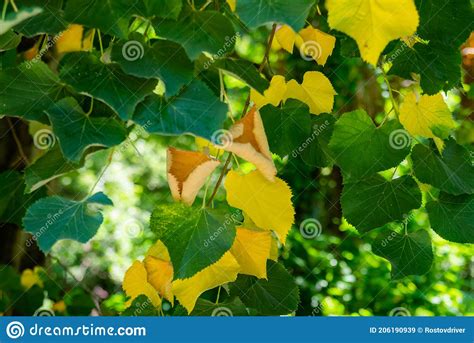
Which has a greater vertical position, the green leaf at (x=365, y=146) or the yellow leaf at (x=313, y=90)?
the yellow leaf at (x=313, y=90)

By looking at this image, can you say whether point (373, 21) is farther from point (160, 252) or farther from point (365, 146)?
point (160, 252)

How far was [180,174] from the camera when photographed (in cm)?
60

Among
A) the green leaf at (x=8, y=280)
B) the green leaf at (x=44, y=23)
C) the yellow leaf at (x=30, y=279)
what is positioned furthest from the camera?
the yellow leaf at (x=30, y=279)

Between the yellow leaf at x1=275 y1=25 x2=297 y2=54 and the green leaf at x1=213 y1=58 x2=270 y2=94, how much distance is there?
0.13m

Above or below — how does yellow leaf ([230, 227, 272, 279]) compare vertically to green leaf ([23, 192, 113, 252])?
below

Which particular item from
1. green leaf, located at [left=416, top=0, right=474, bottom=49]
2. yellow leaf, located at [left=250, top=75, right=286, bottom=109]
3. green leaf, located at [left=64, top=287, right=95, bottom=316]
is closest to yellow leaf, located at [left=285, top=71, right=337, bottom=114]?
yellow leaf, located at [left=250, top=75, right=286, bottom=109]

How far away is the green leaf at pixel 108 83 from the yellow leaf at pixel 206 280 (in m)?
0.16

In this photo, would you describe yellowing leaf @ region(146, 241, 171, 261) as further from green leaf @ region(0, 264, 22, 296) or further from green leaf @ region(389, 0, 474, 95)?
green leaf @ region(0, 264, 22, 296)

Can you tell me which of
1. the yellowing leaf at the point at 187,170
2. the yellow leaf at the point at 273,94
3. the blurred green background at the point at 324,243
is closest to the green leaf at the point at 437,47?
the yellow leaf at the point at 273,94

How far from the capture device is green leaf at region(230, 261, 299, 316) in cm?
73

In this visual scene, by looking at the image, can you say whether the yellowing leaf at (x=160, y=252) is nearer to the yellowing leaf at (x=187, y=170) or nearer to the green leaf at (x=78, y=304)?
the yellowing leaf at (x=187, y=170)

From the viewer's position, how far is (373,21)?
0.52m

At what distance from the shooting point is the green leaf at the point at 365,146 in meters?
0.64

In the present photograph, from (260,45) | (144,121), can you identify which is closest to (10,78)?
(144,121)
